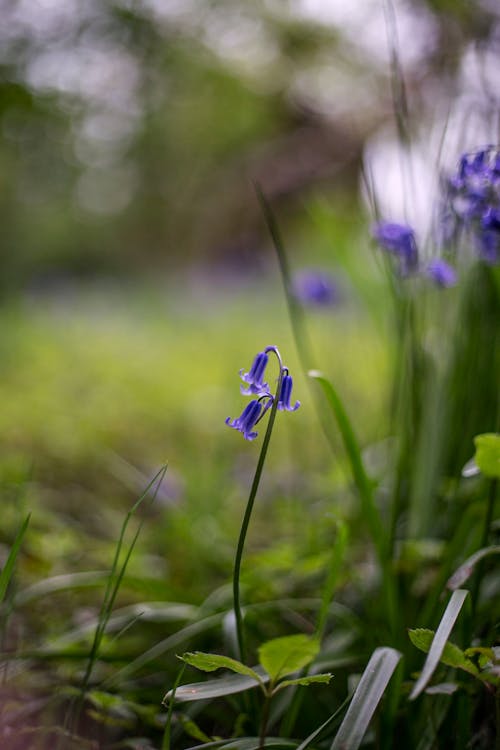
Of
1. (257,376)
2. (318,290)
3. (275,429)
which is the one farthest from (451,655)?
(275,429)

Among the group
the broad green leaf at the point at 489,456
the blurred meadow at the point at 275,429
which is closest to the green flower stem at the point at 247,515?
the blurred meadow at the point at 275,429

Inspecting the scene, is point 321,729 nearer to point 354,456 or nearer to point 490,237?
point 354,456

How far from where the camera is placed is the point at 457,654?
28.3 inches

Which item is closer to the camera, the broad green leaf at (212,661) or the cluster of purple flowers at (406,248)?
the broad green leaf at (212,661)

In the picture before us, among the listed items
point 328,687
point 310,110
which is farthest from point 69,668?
point 310,110

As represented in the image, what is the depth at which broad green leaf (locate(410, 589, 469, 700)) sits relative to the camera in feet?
2.09

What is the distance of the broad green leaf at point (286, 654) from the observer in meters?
0.75

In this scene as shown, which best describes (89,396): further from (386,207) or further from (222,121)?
(222,121)

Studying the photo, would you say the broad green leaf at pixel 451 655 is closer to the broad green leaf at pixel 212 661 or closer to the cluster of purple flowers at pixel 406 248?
the broad green leaf at pixel 212 661

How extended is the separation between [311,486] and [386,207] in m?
0.95

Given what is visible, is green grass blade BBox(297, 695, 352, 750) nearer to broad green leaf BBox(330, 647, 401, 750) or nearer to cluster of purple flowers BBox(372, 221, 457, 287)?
broad green leaf BBox(330, 647, 401, 750)

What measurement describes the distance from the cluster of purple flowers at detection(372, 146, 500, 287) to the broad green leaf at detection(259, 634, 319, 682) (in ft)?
2.01

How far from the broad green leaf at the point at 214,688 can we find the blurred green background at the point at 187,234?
0.31m

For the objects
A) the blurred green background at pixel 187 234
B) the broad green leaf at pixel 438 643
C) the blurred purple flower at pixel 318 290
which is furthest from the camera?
the blurred purple flower at pixel 318 290
